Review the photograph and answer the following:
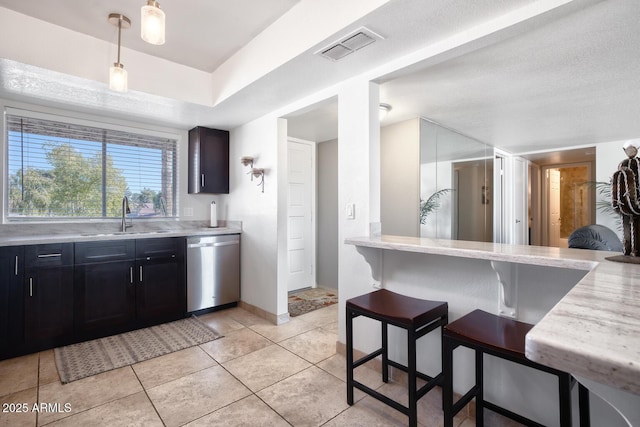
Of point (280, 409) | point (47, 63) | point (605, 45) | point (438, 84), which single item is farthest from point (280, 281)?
point (605, 45)

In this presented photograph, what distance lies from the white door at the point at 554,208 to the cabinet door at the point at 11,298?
28.6 ft

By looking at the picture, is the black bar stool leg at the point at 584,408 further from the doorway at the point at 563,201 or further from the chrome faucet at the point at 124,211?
the doorway at the point at 563,201

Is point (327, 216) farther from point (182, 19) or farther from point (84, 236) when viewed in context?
point (182, 19)

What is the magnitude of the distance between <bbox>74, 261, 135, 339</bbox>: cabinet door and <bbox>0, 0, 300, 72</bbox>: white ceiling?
1939 mm

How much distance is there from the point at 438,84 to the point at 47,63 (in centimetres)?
296

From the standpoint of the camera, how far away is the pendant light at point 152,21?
1.52 metres

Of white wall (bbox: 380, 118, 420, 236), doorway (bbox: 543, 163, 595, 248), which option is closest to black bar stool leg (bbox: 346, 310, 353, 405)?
white wall (bbox: 380, 118, 420, 236)

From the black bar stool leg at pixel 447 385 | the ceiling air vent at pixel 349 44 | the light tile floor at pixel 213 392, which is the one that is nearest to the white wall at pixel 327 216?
the light tile floor at pixel 213 392

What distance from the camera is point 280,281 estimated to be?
327 centimetres

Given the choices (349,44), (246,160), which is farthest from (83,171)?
(349,44)

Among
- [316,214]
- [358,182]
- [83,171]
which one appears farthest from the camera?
[316,214]

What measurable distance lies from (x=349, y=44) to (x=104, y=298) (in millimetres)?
2984

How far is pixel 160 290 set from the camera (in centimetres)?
319

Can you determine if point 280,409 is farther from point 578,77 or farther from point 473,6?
point 578,77
